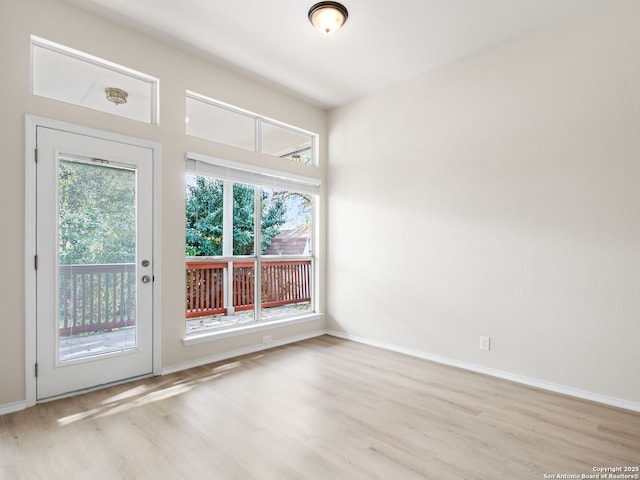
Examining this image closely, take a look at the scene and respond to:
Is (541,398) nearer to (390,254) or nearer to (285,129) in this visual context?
(390,254)

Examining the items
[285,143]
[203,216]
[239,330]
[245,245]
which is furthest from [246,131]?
[239,330]

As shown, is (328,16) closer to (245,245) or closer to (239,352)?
(245,245)

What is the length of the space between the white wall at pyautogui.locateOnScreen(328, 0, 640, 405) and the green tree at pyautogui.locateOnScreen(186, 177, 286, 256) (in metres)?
1.20

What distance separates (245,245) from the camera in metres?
4.17

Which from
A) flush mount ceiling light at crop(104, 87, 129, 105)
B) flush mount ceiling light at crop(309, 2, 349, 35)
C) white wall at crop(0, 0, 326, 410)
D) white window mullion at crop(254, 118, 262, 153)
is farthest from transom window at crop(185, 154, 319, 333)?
flush mount ceiling light at crop(309, 2, 349, 35)

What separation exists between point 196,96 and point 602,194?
3.78 meters

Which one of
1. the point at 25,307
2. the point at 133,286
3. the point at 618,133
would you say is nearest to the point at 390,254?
the point at 618,133

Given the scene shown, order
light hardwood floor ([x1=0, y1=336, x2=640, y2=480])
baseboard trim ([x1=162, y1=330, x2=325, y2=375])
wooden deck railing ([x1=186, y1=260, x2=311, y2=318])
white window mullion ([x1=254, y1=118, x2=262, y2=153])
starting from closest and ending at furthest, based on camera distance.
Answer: light hardwood floor ([x1=0, y1=336, x2=640, y2=480]), baseboard trim ([x1=162, y1=330, x2=325, y2=375]), wooden deck railing ([x1=186, y1=260, x2=311, y2=318]), white window mullion ([x1=254, y1=118, x2=262, y2=153])

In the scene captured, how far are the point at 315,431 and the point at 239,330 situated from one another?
186 centimetres

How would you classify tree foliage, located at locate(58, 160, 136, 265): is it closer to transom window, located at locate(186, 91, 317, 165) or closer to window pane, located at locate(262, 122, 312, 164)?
transom window, located at locate(186, 91, 317, 165)

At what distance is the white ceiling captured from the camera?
288 cm

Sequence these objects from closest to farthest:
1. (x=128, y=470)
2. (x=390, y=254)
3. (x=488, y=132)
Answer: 1. (x=128, y=470)
2. (x=488, y=132)
3. (x=390, y=254)

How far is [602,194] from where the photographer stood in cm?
285

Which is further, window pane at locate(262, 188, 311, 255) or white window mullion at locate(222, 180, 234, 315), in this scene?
window pane at locate(262, 188, 311, 255)
